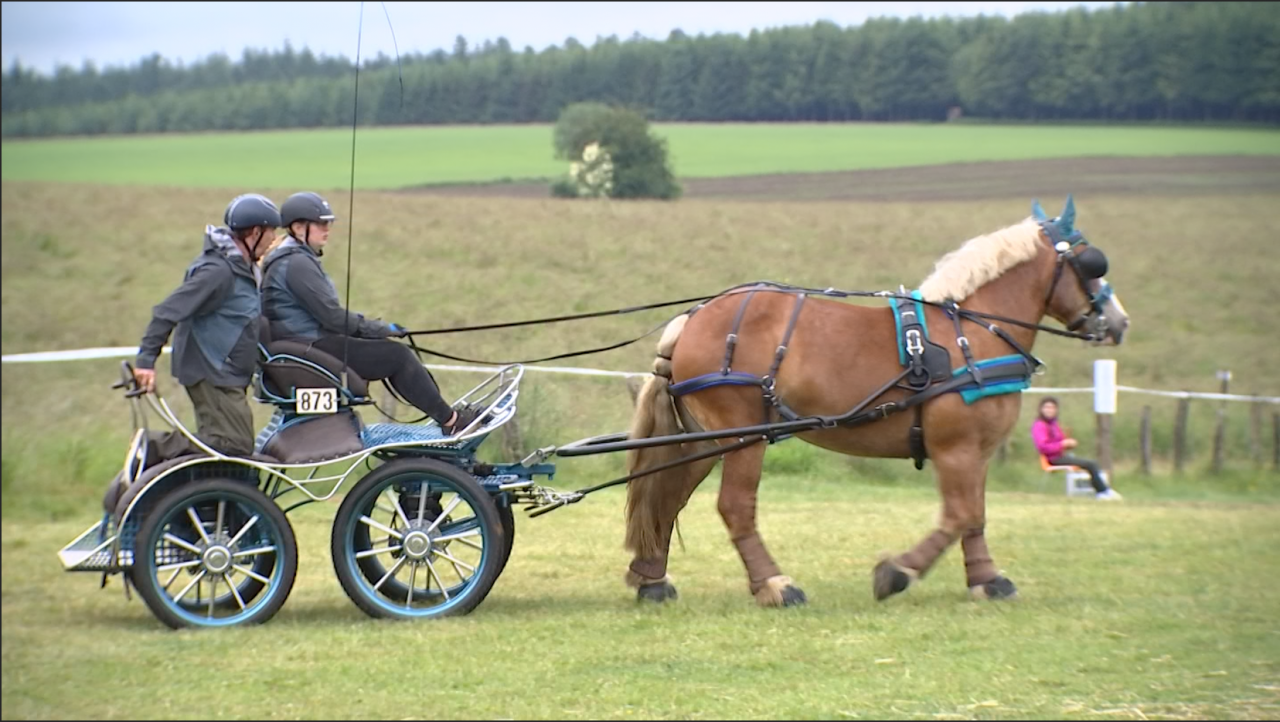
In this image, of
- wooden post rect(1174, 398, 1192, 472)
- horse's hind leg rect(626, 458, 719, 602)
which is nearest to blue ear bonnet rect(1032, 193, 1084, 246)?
horse's hind leg rect(626, 458, 719, 602)

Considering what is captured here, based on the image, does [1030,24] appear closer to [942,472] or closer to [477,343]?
[477,343]

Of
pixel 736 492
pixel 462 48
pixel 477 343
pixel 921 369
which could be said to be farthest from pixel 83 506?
pixel 477 343

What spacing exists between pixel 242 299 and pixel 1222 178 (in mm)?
37480

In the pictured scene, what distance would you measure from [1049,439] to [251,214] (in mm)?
9475

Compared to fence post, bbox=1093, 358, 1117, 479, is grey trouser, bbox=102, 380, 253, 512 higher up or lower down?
higher up

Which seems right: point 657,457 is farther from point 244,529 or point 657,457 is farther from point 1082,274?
point 1082,274

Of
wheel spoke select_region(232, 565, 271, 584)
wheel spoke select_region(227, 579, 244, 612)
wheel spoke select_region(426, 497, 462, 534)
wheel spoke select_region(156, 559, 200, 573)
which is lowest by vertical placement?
wheel spoke select_region(227, 579, 244, 612)

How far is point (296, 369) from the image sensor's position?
23.5 ft

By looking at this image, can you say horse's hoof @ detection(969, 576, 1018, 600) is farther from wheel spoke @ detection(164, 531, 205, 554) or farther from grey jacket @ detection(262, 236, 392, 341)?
wheel spoke @ detection(164, 531, 205, 554)

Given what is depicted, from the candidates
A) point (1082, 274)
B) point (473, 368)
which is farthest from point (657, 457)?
point (473, 368)

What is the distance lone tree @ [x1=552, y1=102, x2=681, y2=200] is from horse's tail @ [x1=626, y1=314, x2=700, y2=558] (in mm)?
30096

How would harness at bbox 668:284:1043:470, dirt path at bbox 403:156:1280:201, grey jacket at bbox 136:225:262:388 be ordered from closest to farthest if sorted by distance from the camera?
grey jacket at bbox 136:225:262:388, harness at bbox 668:284:1043:470, dirt path at bbox 403:156:1280:201

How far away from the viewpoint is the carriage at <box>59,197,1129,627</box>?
6980mm

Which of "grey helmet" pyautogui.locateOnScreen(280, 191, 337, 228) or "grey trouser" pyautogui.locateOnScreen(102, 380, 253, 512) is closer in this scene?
"grey trouser" pyautogui.locateOnScreen(102, 380, 253, 512)
